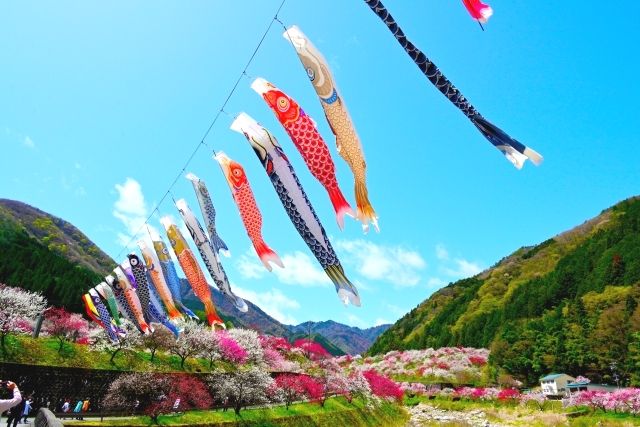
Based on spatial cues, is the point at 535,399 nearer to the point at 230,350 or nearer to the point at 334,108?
the point at 230,350

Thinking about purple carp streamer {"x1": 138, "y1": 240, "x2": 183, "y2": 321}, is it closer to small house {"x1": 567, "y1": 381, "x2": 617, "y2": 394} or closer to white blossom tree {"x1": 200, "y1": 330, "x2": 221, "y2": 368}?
white blossom tree {"x1": 200, "y1": 330, "x2": 221, "y2": 368}

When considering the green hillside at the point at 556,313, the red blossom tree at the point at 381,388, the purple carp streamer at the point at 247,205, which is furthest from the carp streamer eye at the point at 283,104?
the green hillside at the point at 556,313

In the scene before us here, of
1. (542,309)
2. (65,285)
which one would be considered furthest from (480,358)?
(65,285)

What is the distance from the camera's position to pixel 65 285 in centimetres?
5175

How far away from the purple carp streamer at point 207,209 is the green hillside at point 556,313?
4668 cm

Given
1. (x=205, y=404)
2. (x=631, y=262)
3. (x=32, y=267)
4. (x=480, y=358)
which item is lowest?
(x=205, y=404)

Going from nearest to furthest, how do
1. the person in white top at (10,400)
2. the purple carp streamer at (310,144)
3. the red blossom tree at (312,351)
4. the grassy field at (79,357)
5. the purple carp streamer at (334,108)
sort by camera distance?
the person in white top at (10,400) → the purple carp streamer at (334,108) → the purple carp streamer at (310,144) → the grassy field at (79,357) → the red blossom tree at (312,351)

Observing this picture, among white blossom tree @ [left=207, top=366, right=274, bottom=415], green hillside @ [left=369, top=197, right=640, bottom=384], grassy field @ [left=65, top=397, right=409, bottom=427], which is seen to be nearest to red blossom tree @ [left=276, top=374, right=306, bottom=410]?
grassy field @ [left=65, top=397, right=409, bottom=427]

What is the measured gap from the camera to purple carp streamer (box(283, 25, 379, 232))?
27.4 ft

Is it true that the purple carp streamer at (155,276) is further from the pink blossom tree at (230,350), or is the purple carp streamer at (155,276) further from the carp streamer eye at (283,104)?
the pink blossom tree at (230,350)

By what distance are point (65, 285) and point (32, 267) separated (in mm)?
7638

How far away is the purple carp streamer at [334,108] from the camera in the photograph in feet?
27.4

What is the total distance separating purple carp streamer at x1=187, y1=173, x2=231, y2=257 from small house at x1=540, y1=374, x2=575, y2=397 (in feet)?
154

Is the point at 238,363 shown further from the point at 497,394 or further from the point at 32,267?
the point at 32,267
